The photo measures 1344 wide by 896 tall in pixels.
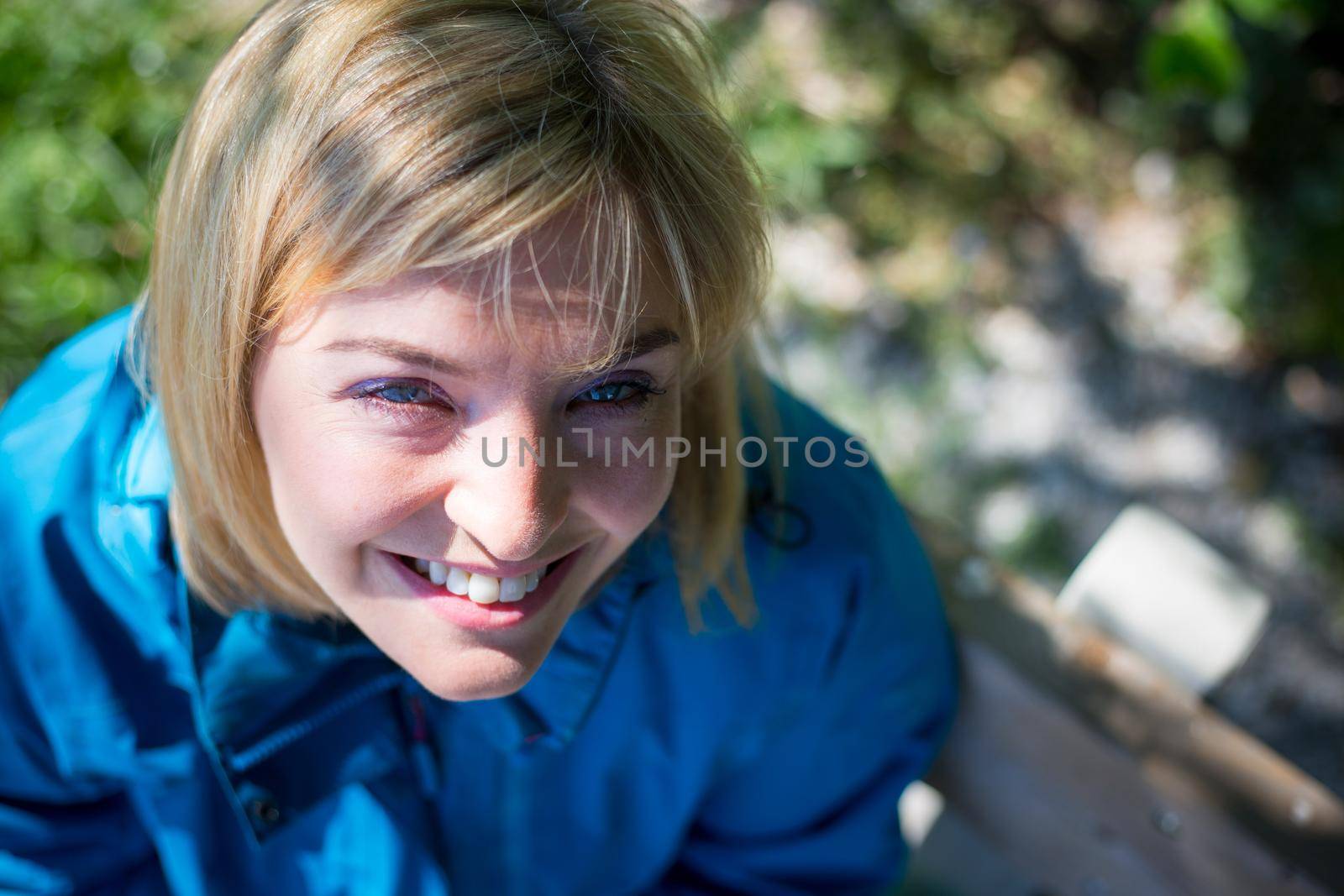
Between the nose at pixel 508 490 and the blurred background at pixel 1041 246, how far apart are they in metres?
1.74

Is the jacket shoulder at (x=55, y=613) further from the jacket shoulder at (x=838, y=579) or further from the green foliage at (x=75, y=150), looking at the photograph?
the green foliage at (x=75, y=150)

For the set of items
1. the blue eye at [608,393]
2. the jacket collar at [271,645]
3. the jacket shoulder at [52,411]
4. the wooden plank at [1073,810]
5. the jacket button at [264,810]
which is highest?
the blue eye at [608,393]

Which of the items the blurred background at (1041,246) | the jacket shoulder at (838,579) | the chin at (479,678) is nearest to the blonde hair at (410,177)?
the chin at (479,678)

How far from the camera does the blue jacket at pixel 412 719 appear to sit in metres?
1.28

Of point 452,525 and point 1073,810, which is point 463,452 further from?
point 1073,810

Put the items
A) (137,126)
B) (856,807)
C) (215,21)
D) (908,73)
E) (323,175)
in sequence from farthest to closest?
(908,73)
(215,21)
(137,126)
(856,807)
(323,175)

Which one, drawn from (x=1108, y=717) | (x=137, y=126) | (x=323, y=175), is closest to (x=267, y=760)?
(x=323, y=175)

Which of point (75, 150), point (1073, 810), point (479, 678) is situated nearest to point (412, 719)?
point (479, 678)

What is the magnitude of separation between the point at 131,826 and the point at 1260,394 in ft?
9.51

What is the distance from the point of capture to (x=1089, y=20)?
3.43m

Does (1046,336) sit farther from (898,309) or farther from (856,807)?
(856,807)

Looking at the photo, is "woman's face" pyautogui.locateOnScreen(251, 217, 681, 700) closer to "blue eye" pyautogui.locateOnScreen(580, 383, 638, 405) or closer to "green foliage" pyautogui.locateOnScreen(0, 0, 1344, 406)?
"blue eye" pyautogui.locateOnScreen(580, 383, 638, 405)

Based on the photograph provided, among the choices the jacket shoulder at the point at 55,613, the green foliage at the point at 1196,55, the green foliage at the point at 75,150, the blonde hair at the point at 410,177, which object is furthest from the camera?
the green foliage at the point at 75,150

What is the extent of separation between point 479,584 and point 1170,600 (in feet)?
3.20
